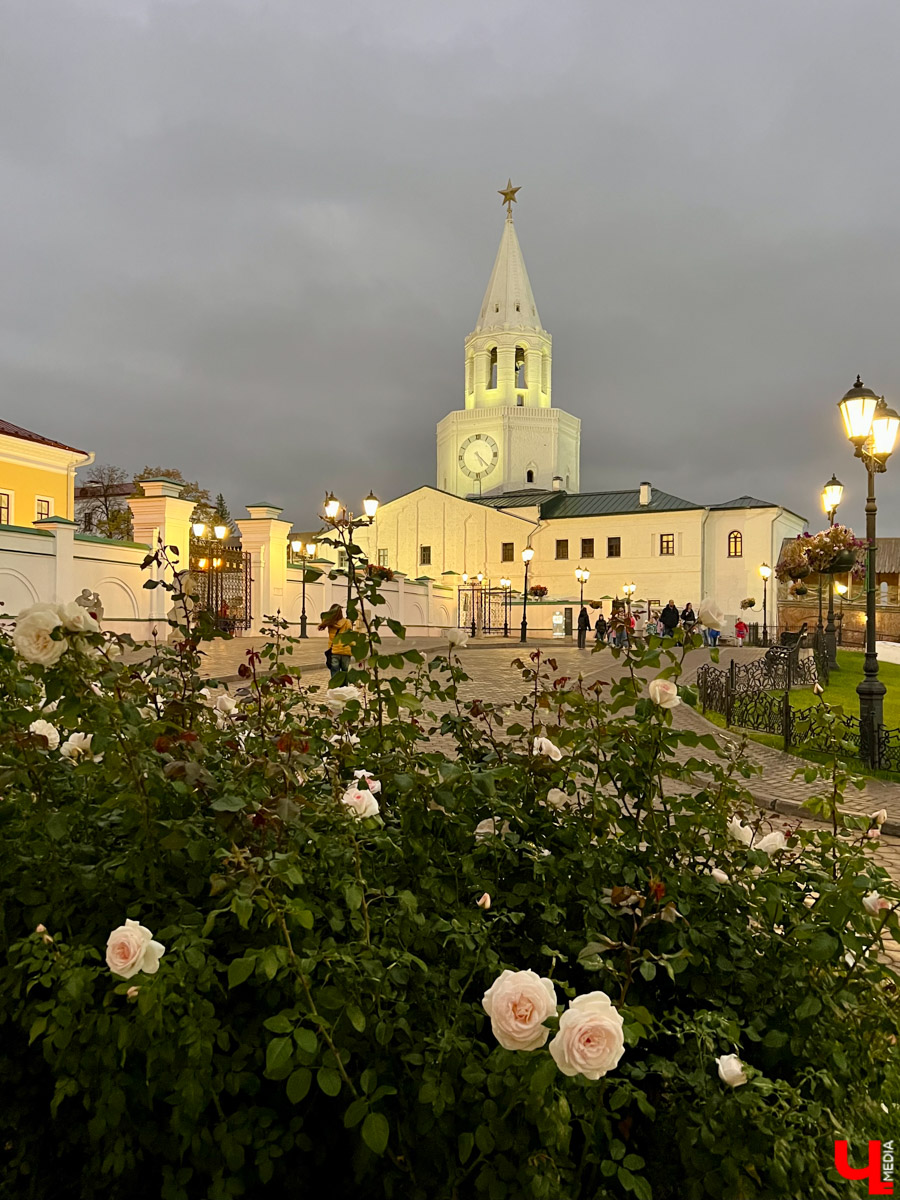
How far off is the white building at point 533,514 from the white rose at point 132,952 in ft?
139

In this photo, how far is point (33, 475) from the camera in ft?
91.0

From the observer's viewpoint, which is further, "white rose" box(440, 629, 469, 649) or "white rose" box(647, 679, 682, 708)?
"white rose" box(440, 629, 469, 649)

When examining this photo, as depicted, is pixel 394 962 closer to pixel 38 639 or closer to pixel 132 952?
pixel 132 952

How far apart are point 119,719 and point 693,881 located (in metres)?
1.77

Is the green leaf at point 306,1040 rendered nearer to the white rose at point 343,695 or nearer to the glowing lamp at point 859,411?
the white rose at point 343,695

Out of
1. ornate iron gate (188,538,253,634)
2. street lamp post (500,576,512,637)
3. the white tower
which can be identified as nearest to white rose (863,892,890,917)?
ornate iron gate (188,538,253,634)

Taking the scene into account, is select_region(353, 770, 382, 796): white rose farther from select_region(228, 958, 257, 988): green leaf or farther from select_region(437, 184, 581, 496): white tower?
select_region(437, 184, 581, 496): white tower

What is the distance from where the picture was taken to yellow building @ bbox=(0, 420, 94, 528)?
26.7 m

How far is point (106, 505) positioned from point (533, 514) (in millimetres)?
28775

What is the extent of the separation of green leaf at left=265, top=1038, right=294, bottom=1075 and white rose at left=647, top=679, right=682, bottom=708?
142cm

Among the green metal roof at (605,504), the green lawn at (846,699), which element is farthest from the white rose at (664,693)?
the green metal roof at (605,504)

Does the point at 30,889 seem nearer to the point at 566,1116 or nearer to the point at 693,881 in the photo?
the point at 566,1116

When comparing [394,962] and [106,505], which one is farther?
[106,505]

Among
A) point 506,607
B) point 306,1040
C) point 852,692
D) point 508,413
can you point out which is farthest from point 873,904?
point 508,413
